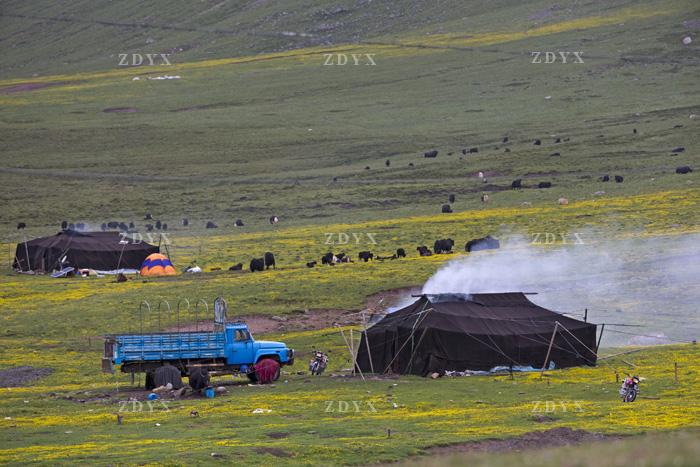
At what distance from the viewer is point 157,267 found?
6844 cm

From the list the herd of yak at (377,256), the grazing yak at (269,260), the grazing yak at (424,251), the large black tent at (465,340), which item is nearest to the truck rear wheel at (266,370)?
the large black tent at (465,340)

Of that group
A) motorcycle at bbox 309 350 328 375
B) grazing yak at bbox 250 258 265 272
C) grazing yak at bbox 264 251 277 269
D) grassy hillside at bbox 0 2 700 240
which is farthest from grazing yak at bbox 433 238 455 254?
motorcycle at bbox 309 350 328 375

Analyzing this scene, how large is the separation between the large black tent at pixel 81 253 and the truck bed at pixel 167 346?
33.1 m

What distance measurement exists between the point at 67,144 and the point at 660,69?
7510cm

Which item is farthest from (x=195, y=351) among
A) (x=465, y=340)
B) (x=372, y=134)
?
(x=372, y=134)

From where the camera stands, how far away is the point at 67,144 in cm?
14675

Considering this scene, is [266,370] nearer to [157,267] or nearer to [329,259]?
→ [329,259]

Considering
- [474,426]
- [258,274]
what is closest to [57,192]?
[258,274]

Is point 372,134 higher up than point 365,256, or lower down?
higher up

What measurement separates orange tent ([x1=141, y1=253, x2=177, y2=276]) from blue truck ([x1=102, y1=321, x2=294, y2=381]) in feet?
93.2

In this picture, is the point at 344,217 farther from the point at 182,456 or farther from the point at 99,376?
the point at 182,456

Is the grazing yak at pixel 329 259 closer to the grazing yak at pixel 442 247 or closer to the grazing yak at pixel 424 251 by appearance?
the grazing yak at pixel 424 251

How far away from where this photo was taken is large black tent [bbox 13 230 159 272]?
71.8m

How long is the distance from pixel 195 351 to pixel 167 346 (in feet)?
2.88
